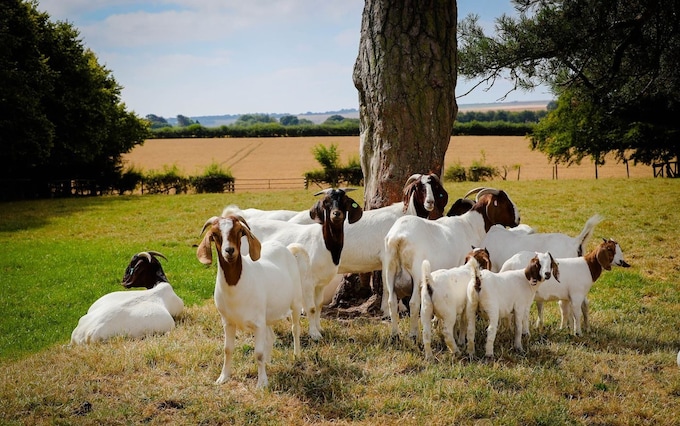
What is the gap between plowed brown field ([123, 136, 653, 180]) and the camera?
50406mm

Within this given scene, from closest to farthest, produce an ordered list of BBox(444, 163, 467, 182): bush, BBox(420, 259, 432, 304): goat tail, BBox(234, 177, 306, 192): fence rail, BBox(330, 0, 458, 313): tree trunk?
BBox(420, 259, 432, 304): goat tail → BBox(330, 0, 458, 313): tree trunk → BBox(444, 163, 467, 182): bush → BBox(234, 177, 306, 192): fence rail

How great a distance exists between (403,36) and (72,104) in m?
32.2

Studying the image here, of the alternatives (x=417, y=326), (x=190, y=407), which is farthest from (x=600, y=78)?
(x=190, y=407)

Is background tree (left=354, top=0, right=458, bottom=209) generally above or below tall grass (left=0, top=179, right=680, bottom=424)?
above

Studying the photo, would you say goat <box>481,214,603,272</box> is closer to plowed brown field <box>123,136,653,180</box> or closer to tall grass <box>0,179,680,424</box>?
tall grass <box>0,179,680,424</box>

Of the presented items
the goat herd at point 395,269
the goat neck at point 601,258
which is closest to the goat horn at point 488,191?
the goat herd at point 395,269

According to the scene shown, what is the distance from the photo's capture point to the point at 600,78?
44.8ft

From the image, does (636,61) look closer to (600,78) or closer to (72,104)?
(600,78)

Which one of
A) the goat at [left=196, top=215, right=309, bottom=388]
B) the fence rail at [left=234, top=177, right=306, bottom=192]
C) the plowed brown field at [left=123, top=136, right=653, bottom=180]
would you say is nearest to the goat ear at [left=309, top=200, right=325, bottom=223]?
the goat at [left=196, top=215, right=309, bottom=388]

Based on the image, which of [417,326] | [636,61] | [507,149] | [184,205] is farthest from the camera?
[507,149]

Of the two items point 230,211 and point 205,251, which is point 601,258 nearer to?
point 230,211

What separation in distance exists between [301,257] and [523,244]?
10.8 feet

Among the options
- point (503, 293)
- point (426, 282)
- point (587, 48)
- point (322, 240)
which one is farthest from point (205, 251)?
point (587, 48)

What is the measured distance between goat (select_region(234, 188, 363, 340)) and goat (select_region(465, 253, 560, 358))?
1784mm
